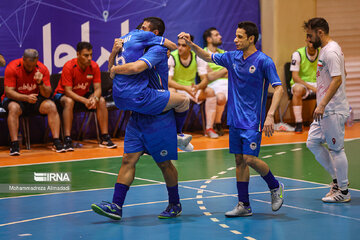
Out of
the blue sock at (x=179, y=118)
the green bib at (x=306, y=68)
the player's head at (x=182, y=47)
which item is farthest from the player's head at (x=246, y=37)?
the green bib at (x=306, y=68)

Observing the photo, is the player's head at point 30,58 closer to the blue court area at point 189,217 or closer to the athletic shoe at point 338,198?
the blue court area at point 189,217

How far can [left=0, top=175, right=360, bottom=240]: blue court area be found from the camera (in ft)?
17.5

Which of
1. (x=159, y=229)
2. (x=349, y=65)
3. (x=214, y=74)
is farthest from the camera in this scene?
(x=349, y=65)

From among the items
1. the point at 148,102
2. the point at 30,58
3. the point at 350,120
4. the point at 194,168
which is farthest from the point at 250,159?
the point at 350,120

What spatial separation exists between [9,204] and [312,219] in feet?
10.5

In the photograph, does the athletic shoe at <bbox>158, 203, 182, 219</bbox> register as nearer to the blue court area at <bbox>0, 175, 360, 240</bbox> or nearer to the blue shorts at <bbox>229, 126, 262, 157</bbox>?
the blue court area at <bbox>0, 175, 360, 240</bbox>

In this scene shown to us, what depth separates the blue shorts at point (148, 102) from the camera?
225 inches

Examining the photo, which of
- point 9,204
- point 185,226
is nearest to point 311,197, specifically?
point 185,226

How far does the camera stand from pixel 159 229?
551 cm

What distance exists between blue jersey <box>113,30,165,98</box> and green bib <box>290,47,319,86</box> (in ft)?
24.7

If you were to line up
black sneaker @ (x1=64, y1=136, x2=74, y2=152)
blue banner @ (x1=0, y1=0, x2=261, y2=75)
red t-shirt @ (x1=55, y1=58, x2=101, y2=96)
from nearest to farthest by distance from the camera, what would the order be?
1. black sneaker @ (x1=64, y1=136, x2=74, y2=152)
2. red t-shirt @ (x1=55, y1=58, x2=101, y2=96)
3. blue banner @ (x1=0, y1=0, x2=261, y2=75)

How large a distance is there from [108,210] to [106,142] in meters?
5.48

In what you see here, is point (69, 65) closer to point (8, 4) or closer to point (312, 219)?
point (8, 4)

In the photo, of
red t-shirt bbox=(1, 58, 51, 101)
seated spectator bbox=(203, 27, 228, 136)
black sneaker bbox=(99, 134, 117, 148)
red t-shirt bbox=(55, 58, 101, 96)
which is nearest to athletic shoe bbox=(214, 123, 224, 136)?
seated spectator bbox=(203, 27, 228, 136)
